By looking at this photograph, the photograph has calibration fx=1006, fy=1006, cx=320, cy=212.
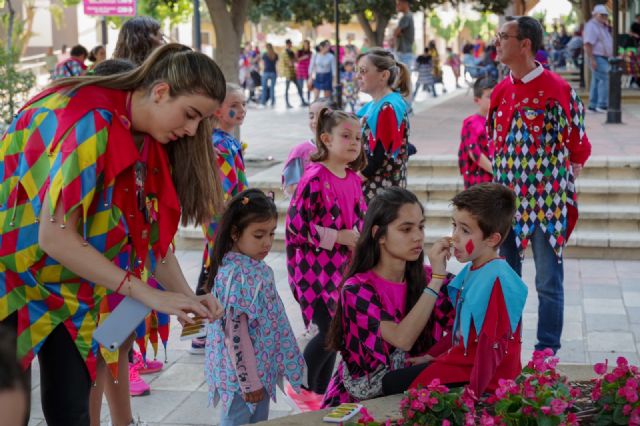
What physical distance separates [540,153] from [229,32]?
6.90m

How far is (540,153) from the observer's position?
5.58 meters

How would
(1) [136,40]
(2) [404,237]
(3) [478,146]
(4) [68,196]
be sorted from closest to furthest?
(4) [68,196] → (2) [404,237] → (1) [136,40] → (3) [478,146]

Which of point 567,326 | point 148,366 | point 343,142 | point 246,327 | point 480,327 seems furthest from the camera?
point 567,326

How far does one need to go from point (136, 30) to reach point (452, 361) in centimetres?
287

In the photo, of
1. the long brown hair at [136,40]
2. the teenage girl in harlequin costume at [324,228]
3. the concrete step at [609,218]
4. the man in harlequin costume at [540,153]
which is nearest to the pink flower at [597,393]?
the teenage girl in harlequin costume at [324,228]

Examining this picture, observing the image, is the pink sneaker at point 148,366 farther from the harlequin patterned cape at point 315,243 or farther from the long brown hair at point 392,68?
the long brown hair at point 392,68

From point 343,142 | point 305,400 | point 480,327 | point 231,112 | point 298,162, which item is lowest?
point 305,400

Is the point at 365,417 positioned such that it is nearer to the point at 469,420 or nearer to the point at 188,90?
the point at 469,420

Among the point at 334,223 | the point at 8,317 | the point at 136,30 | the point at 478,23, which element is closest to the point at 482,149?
the point at 334,223

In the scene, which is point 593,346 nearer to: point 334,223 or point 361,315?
point 334,223

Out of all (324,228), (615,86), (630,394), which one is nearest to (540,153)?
(324,228)

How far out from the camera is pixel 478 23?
76.8m

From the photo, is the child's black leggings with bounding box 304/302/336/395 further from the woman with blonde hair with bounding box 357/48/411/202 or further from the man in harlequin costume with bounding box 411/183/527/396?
the woman with blonde hair with bounding box 357/48/411/202

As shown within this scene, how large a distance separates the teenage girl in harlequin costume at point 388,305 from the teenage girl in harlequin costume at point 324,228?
1.10 metres
